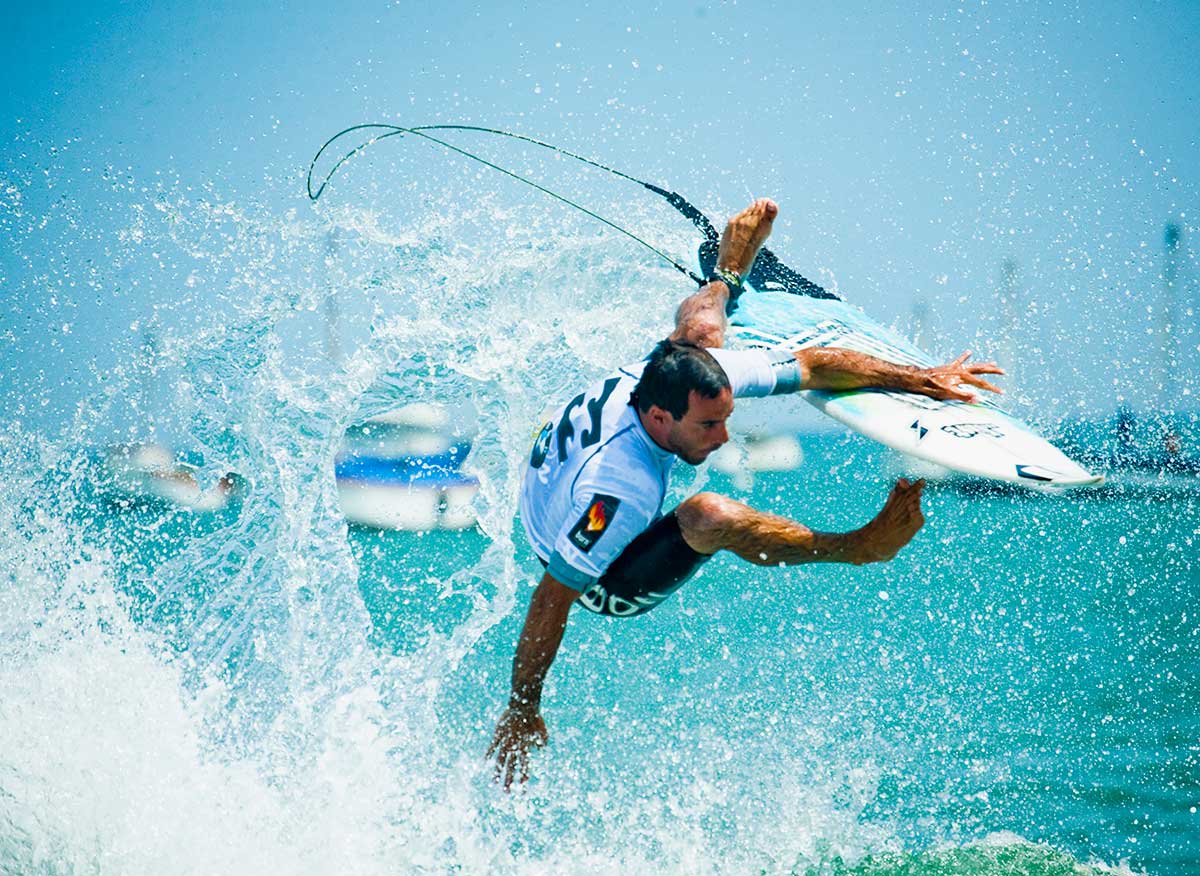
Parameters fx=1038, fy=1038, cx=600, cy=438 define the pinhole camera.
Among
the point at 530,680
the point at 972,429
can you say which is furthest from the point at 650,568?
A: the point at 972,429

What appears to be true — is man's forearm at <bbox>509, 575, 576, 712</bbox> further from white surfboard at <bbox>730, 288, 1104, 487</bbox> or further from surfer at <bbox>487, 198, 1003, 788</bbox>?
white surfboard at <bbox>730, 288, 1104, 487</bbox>

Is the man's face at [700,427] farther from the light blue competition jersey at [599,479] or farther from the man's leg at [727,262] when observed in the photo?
the man's leg at [727,262]

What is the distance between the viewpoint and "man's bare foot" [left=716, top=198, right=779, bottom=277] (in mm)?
6027

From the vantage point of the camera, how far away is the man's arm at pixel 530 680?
4328mm

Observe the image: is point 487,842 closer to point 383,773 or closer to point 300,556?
point 383,773

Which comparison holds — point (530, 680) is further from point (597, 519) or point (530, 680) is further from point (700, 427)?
point (700, 427)

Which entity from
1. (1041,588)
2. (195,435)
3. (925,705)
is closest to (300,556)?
(195,435)

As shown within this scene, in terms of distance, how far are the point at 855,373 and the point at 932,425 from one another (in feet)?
1.60

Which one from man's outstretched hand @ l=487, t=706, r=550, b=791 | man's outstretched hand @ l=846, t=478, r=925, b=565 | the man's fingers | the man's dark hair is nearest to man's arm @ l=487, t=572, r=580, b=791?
man's outstretched hand @ l=487, t=706, r=550, b=791

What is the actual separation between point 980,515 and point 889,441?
26.8 metres

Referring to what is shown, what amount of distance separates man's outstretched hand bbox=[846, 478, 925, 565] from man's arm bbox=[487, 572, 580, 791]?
121 cm

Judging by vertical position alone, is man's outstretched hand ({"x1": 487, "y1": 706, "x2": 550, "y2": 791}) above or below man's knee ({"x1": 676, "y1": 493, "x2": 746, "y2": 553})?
below

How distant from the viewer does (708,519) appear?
427 centimetres

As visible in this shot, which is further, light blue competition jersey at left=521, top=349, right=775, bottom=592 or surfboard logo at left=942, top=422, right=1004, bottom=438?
surfboard logo at left=942, top=422, right=1004, bottom=438
